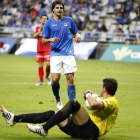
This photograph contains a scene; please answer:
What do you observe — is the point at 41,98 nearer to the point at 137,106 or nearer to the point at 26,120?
the point at 137,106

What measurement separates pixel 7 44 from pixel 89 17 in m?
6.33

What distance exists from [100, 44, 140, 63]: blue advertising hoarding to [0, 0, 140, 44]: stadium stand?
1.10 metres

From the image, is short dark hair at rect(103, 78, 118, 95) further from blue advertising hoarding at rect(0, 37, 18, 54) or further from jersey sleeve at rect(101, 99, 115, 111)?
blue advertising hoarding at rect(0, 37, 18, 54)

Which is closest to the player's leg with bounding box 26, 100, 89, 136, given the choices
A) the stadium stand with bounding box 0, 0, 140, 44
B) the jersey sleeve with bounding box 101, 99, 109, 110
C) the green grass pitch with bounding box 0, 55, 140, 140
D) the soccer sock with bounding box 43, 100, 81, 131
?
Result: the soccer sock with bounding box 43, 100, 81, 131

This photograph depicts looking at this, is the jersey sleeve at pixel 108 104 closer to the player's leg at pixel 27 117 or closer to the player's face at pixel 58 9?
the player's leg at pixel 27 117

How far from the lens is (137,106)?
10398mm

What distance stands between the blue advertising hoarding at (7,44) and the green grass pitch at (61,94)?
30.3 ft

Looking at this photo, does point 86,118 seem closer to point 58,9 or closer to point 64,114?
point 64,114

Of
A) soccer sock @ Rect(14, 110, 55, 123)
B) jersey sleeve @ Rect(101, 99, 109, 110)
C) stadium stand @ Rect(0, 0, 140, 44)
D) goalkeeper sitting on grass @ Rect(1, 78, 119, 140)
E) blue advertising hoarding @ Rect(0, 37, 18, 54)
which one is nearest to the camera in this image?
jersey sleeve @ Rect(101, 99, 109, 110)

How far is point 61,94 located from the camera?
12.4 m

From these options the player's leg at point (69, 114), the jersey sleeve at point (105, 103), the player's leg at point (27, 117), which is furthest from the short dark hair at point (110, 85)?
the player's leg at point (27, 117)

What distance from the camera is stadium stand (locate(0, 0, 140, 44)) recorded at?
2795 centimetres

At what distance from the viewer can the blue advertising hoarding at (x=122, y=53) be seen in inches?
959

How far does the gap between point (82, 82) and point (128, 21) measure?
1396cm
